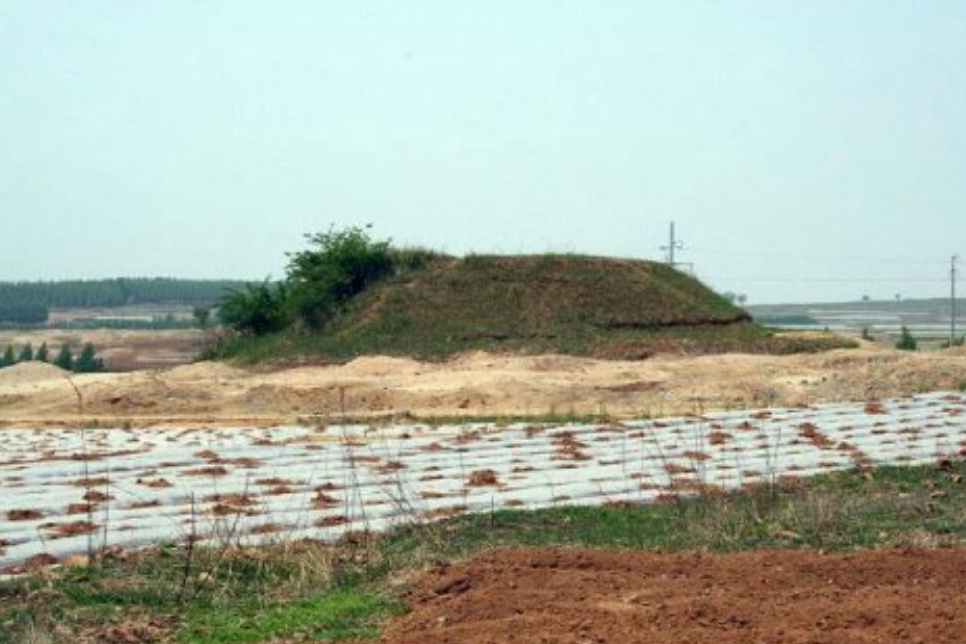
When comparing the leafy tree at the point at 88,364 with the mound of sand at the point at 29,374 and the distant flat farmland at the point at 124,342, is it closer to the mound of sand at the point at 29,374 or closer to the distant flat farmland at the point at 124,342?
the distant flat farmland at the point at 124,342

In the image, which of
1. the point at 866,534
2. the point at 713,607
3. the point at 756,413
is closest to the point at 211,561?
the point at 713,607

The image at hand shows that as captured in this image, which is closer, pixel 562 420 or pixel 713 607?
pixel 713 607

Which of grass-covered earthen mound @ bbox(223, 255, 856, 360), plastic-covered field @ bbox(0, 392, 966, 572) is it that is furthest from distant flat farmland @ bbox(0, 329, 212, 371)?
plastic-covered field @ bbox(0, 392, 966, 572)

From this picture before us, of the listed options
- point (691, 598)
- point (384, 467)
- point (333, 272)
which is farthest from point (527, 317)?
point (691, 598)

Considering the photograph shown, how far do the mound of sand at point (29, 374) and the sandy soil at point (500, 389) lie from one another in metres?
2.63

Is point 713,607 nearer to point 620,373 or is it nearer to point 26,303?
point 620,373

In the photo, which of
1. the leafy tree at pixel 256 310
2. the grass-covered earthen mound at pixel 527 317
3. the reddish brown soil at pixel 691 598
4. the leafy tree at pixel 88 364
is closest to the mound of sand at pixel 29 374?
the grass-covered earthen mound at pixel 527 317

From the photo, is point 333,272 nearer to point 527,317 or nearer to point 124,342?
point 527,317

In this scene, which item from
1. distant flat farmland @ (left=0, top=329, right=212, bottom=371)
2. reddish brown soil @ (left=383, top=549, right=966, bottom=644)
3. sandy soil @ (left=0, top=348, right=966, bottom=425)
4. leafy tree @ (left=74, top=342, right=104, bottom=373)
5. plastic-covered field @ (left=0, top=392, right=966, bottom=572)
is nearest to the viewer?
reddish brown soil @ (left=383, top=549, right=966, bottom=644)

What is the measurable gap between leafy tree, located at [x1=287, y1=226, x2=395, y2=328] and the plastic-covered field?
14.1m

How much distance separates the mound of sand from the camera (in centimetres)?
2948

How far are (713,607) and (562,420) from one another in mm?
12059

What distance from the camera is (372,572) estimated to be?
25.8 ft

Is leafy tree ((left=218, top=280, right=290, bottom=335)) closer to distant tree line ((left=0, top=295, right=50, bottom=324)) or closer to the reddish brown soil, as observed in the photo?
the reddish brown soil
